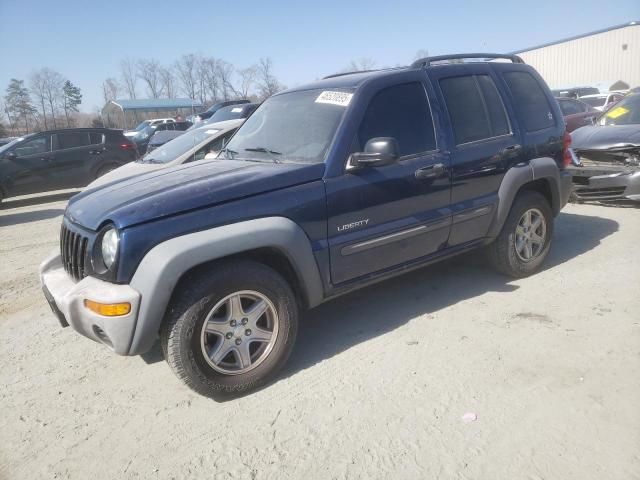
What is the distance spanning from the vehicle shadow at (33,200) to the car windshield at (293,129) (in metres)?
9.52

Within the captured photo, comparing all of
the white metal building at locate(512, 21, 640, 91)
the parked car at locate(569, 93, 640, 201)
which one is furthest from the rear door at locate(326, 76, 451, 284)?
the white metal building at locate(512, 21, 640, 91)

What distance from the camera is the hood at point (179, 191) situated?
2.62 meters

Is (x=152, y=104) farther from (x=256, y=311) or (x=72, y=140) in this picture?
(x=256, y=311)

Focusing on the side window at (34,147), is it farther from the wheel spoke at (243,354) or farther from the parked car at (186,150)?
the wheel spoke at (243,354)

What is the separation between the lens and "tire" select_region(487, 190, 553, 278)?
13.6ft

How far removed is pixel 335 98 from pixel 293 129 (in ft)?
1.28

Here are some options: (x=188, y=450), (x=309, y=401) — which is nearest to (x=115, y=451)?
(x=188, y=450)

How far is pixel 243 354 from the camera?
9.30 feet

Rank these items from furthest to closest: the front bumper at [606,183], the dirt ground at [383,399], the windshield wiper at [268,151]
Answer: the front bumper at [606,183], the windshield wiper at [268,151], the dirt ground at [383,399]

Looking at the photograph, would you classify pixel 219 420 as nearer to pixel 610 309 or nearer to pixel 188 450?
pixel 188 450

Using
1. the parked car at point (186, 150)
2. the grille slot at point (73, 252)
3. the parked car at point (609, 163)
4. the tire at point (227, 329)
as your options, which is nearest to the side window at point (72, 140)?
the parked car at point (186, 150)

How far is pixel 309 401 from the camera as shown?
2.75 meters

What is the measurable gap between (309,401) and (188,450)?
724 mm

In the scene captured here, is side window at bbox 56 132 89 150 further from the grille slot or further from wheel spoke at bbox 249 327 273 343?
wheel spoke at bbox 249 327 273 343
